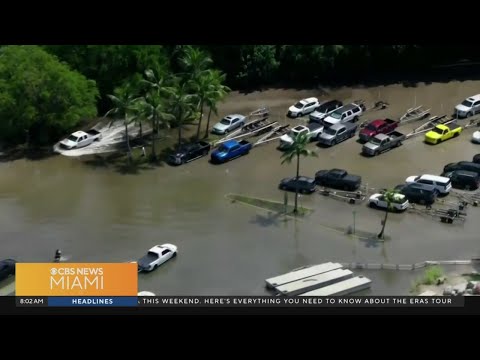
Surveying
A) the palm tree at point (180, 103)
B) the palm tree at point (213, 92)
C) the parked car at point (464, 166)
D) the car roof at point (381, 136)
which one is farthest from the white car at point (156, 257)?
the parked car at point (464, 166)

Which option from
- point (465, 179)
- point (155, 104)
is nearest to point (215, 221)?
point (155, 104)

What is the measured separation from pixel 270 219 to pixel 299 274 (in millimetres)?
3993

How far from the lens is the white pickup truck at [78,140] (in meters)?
33.8

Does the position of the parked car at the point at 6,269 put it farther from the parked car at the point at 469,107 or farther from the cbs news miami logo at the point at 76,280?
the parked car at the point at 469,107

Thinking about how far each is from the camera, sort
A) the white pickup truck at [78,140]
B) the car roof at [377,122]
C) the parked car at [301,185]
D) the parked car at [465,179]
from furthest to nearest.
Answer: the car roof at [377,122] < the white pickup truck at [78,140] < the parked car at [465,179] < the parked car at [301,185]

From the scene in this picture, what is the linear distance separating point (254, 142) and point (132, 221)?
298 inches

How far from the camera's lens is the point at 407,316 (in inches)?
787

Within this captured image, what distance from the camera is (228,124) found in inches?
1391

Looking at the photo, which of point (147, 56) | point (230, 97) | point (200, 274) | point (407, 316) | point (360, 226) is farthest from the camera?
point (230, 97)

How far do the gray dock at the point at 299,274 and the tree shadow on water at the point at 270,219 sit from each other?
3.23 metres

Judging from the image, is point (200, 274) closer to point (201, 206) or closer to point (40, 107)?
point (201, 206)

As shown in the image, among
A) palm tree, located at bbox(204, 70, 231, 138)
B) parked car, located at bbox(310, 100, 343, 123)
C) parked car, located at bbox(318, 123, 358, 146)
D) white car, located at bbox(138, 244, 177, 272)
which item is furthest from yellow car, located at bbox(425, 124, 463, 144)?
white car, located at bbox(138, 244, 177, 272)

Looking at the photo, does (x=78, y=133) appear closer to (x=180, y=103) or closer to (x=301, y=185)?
(x=180, y=103)

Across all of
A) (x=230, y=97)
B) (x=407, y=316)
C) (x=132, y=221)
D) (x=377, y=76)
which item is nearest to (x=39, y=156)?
(x=132, y=221)
